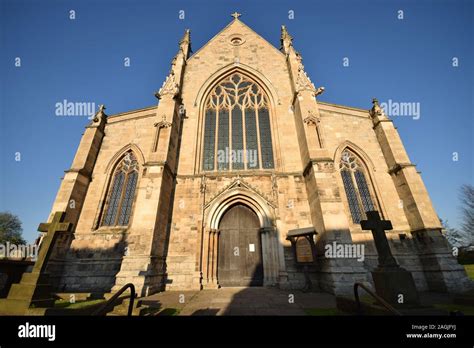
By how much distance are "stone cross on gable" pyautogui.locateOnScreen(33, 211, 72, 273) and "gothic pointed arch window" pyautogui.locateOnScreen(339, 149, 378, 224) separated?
1236 cm

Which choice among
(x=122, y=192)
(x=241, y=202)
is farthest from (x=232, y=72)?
(x=122, y=192)

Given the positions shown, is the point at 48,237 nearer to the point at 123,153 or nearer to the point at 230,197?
the point at 230,197

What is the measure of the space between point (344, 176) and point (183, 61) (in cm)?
1360

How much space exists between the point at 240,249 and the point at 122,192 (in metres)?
7.52

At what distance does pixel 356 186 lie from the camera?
471 inches

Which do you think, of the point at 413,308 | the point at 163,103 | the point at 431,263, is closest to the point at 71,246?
the point at 163,103

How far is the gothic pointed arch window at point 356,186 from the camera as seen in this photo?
1127 centimetres

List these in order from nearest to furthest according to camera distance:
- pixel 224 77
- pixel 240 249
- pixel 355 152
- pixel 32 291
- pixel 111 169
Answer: pixel 32 291
pixel 240 249
pixel 111 169
pixel 355 152
pixel 224 77

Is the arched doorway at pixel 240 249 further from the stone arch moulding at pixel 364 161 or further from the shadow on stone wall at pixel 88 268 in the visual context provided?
the stone arch moulding at pixel 364 161

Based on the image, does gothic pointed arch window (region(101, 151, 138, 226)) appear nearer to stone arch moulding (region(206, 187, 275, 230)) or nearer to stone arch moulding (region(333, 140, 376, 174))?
stone arch moulding (region(206, 187, 275, 230))

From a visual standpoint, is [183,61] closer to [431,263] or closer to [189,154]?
[189,154]

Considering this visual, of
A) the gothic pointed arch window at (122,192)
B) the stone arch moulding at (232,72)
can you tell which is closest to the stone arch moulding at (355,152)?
the stone arch moulding at (232,72)

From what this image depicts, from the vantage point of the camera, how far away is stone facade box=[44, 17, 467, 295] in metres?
8.85

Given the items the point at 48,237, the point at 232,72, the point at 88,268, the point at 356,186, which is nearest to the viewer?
the point at 48,237
